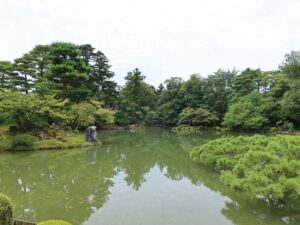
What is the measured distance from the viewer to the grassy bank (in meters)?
12.6

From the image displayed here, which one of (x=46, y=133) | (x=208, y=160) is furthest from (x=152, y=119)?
(x=208, y=160)

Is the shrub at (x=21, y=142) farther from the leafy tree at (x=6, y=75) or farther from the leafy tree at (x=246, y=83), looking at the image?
the leafy tree at (x=246, y=83)

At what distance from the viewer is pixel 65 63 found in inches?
687

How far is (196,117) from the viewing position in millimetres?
28406

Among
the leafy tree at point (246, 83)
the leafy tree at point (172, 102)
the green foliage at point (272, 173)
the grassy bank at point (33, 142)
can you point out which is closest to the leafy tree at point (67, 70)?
the grassy bank at point (33, 142)

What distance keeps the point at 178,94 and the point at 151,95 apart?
539 centimetres

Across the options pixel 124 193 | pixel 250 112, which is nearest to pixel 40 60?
pixel 124 193

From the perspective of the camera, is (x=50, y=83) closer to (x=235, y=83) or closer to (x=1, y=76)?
(x=1, y=76)

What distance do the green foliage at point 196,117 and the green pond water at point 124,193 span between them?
16.9 metres

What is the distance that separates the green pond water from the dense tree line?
3.93 m

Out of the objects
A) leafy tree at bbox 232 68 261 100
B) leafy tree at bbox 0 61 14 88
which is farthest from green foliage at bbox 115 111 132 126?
leafy tree at bbox 0 61 14 88

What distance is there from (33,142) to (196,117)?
18.6 metres

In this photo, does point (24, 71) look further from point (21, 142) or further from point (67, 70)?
point (21, 142)

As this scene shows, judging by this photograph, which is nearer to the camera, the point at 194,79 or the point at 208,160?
the point at 208,160
